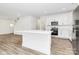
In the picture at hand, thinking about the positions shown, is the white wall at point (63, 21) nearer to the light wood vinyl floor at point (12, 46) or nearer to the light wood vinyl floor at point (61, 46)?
the light wood vinyl floor at point (61, 46)

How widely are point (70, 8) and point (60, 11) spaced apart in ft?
0.52

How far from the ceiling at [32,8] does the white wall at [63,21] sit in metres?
0.07

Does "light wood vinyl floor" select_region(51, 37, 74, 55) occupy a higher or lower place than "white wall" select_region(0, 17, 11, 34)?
lower

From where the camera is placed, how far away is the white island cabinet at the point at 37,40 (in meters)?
1.60

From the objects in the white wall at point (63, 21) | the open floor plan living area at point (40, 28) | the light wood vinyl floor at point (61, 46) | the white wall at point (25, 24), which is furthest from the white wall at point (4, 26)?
the light wood vinyl floor at point (61, 46)

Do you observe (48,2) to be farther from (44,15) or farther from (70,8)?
(70,8)

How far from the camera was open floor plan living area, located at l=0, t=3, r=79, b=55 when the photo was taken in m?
1.56

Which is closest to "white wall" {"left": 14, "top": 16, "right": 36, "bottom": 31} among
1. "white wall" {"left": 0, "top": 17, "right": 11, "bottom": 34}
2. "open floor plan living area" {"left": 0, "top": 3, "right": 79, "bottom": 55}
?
"open floor plan living area" {"left": 0, "top": 3, "right": 79, "bottom": 55}

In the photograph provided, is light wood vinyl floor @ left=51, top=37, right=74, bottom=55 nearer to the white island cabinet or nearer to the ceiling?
the white island cabinet

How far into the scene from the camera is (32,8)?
A: 1.60 metres

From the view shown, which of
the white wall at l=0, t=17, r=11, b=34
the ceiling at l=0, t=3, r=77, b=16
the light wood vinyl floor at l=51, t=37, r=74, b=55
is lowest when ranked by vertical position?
the light wood vinyl floor at l=51, t=37, r=74, b=55

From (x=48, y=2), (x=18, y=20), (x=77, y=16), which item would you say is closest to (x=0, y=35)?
(x=18, y=20)

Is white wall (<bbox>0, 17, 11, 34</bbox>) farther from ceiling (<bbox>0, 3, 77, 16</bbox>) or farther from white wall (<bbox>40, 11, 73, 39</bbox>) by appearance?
white wall (<bbox>40, 11, 73, 39</bbox>)

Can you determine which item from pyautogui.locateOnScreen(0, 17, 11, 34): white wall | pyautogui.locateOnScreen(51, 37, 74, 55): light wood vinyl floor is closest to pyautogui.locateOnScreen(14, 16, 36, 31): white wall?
pyautogui.locateOnScreen(0, 17, 11, 34): white wall
